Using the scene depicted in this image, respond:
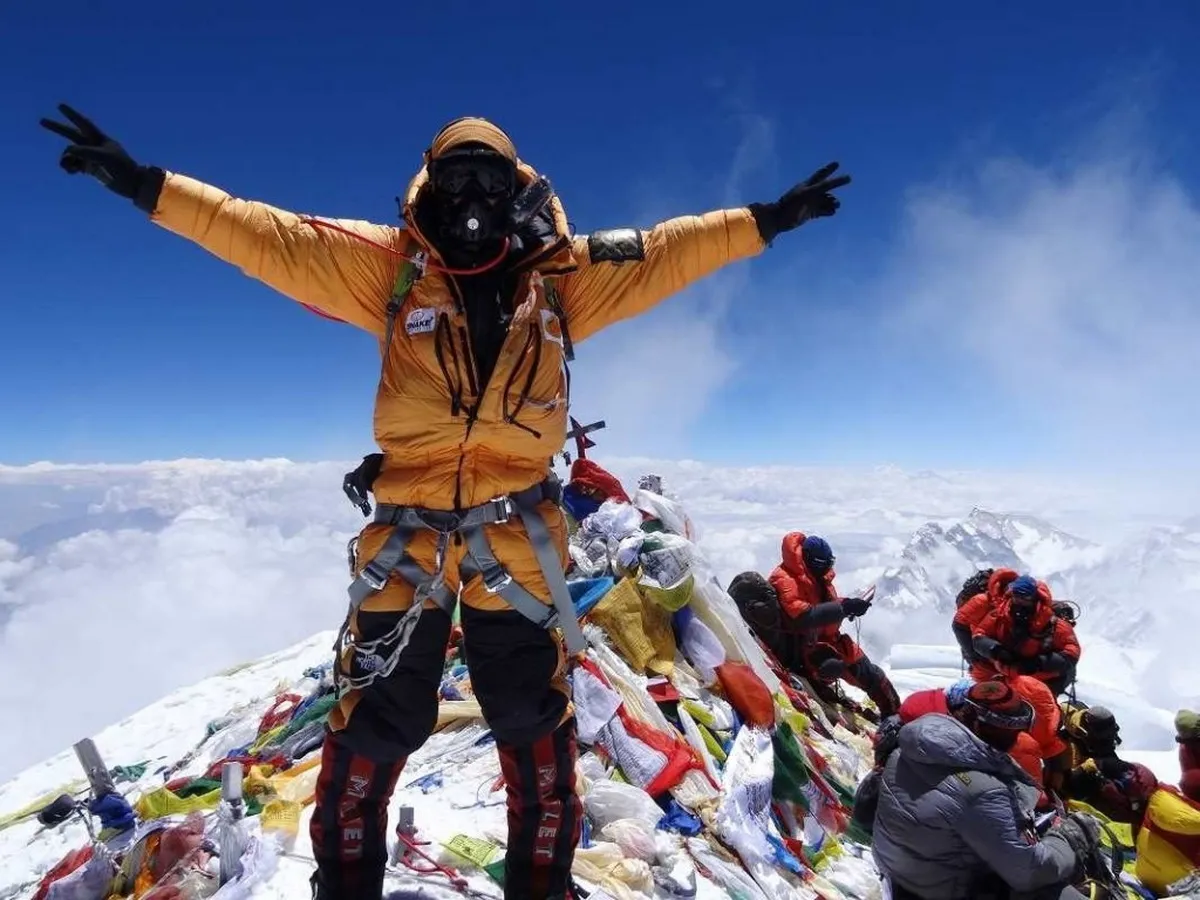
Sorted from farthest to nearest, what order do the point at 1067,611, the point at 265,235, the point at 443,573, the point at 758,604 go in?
the point at 1067,611 → the point at 758,604 → the point at 443,573 → the point at 265,235

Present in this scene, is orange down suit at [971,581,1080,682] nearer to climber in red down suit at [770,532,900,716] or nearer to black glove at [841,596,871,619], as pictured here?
climber in red down suit at [770,532,900,716]

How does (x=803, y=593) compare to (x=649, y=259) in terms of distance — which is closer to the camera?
(x=649, y=259)

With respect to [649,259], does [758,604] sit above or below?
below

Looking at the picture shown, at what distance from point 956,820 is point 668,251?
10.7 ft

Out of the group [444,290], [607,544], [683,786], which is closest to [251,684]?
[607,544]

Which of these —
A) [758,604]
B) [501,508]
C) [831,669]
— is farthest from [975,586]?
[501,508]

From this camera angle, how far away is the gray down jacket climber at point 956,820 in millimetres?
3654

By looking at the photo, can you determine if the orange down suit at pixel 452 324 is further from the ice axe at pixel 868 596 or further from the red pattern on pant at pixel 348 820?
the ice axe at pixel 868 596

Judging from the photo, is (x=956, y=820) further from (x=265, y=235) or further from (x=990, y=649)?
(x=990, y=649)

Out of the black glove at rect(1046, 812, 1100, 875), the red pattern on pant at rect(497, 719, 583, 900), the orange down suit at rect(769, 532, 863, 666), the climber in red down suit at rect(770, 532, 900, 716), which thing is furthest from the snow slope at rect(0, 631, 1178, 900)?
the orange down suit at rect(769, 532, 863, 666)

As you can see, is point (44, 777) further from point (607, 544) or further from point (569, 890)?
point (569, 890)

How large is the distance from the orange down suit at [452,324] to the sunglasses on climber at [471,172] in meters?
0.13

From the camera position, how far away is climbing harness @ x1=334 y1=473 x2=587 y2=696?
2.80 m

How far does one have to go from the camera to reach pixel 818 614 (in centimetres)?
859
